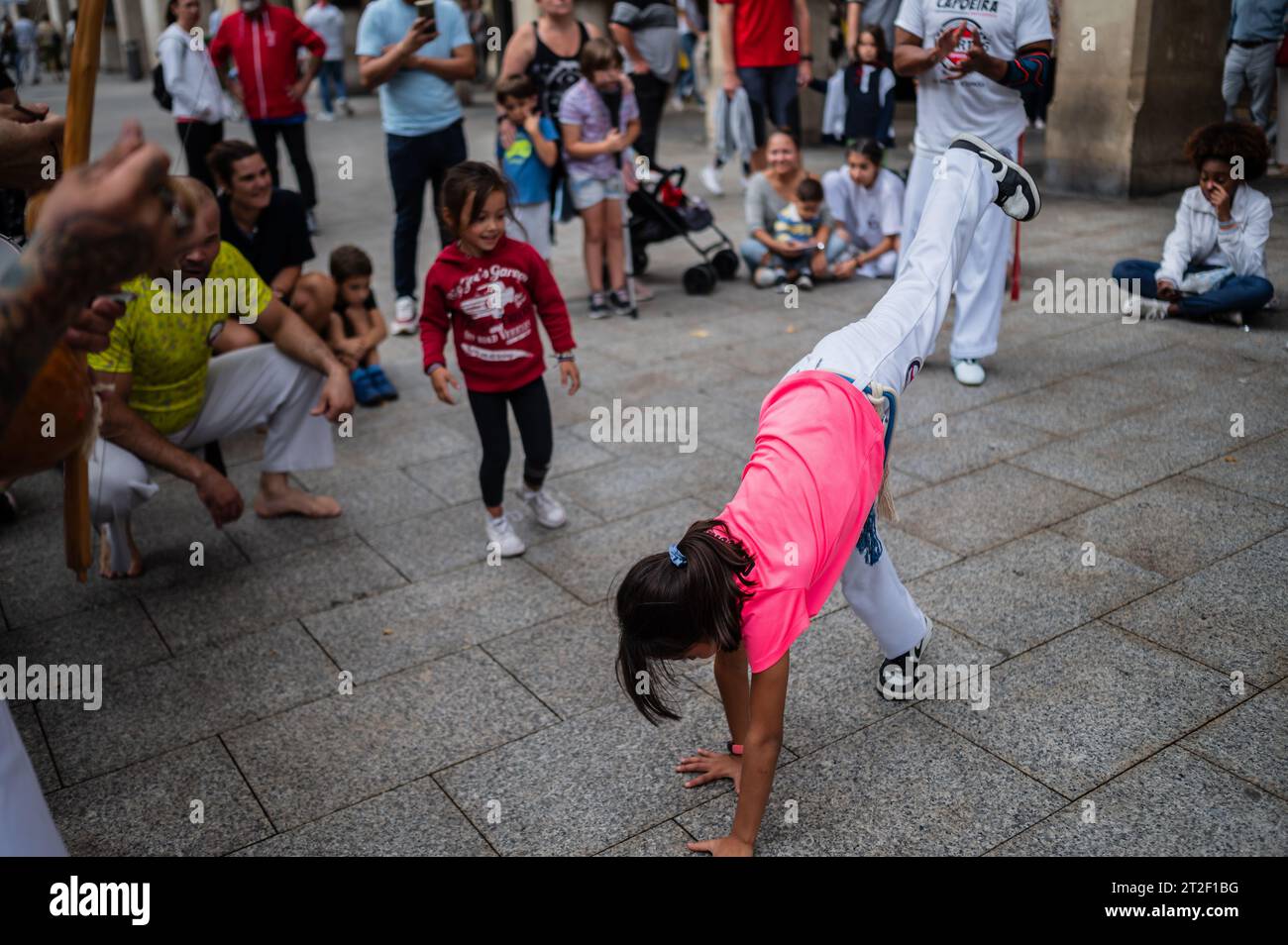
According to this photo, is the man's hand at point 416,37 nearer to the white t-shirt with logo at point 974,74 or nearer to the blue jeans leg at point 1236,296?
the white t-shirt with logo at point 974,74

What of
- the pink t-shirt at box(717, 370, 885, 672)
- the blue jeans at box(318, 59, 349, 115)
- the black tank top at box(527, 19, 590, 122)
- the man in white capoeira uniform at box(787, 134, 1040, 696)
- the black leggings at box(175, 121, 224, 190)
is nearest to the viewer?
the pink t-shirt at box(717, 370, 885, 672)

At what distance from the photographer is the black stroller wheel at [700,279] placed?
321 inches

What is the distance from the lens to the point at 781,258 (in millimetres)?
8156

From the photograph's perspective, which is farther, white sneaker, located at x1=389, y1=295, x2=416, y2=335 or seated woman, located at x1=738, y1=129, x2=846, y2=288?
seated woman, located at x1=738, y1=129, x2=846, y2=288

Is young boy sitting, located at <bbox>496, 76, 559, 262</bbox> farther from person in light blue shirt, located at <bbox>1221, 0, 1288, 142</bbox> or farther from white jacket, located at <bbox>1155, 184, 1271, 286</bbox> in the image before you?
person in light blue shirt, located at <bbox>1221, 0, 1288, 142</bbox>

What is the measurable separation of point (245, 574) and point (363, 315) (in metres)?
2.05

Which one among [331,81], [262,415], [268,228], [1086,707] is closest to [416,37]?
[268,228]

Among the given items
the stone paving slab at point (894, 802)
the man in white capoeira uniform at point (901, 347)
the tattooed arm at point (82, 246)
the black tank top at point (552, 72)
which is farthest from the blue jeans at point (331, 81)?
the tattooed arm at point (82, 246)

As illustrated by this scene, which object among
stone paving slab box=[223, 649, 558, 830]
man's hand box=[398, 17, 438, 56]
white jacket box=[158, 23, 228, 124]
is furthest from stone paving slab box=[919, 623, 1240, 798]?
white jacket box=[158, 23, 228, 124]

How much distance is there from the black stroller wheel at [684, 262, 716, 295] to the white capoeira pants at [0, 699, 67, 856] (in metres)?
→ 6.47

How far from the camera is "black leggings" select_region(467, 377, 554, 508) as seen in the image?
180 inches

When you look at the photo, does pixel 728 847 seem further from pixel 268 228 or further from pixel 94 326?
pixel 268 228

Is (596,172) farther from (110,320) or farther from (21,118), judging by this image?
(110,320)
